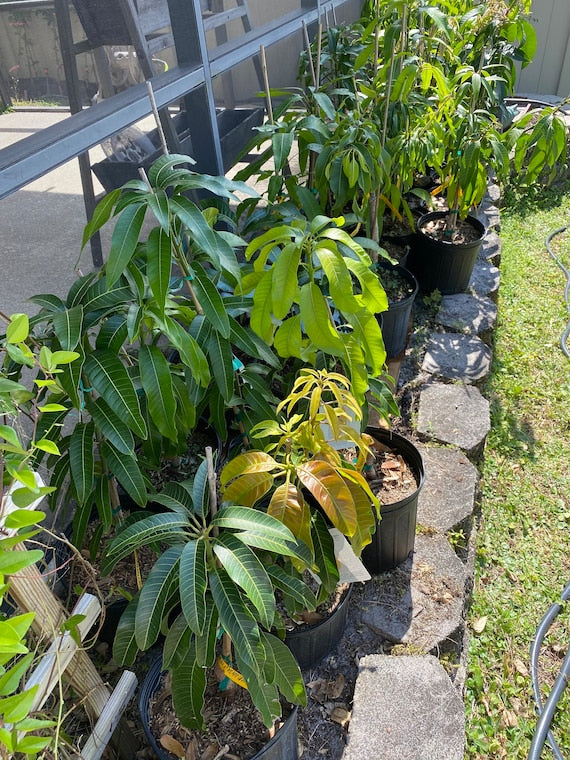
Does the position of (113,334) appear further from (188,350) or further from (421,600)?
(421,600)

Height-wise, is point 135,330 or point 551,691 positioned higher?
point 135,330

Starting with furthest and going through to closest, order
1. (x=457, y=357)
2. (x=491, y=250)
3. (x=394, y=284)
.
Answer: (x=491, y=250), (x=457, y=357), (x=394, y=284)

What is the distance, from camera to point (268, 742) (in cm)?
118

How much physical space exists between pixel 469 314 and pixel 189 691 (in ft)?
7.60

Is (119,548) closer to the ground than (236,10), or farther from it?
closer to the ground

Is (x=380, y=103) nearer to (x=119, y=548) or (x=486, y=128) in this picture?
(x=486, y=128)

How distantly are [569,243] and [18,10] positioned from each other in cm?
332

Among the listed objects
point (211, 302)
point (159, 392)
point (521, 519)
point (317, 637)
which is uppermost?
point (211, 302)

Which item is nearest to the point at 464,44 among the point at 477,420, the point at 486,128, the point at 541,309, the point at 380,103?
the point at 486,128

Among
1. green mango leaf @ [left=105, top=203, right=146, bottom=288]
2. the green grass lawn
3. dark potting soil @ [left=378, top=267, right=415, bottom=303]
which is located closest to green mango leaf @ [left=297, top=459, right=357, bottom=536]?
green mango leaf @ [left=105, top=203, right=146, bottom=288]

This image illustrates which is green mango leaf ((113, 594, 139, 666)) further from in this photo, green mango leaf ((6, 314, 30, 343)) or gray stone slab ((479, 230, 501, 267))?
gray stone slab ((479, 230, 501, 267))

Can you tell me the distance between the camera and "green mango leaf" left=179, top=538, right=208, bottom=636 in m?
0.97

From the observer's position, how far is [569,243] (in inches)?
143

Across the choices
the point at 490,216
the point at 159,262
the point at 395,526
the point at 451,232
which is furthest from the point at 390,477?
the point at 490,216
